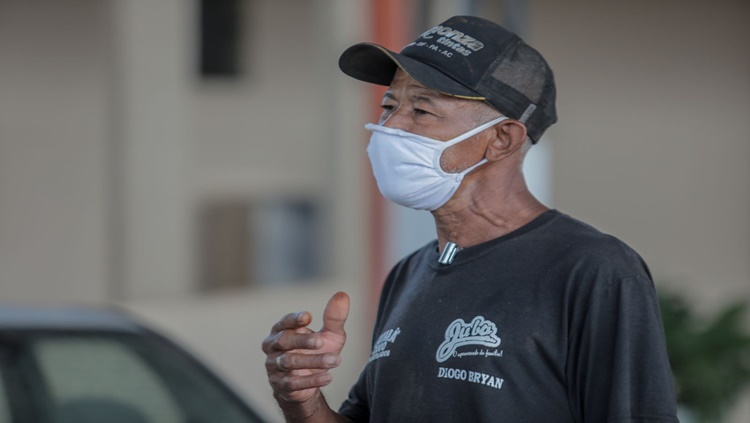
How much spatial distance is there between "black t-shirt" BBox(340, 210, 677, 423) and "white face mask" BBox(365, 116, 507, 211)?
127 millimetres

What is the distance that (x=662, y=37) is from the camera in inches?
474

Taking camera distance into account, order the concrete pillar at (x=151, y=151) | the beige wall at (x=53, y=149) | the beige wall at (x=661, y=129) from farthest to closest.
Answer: the beige wall at (x=661, y=129) < the beige wall at (x=53, y=149) < the concrete pillar at (x=151, y=151)

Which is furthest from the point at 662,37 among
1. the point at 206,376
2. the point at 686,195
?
the point at 206,376

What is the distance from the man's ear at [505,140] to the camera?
7.12 ft

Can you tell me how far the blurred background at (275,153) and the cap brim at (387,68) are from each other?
330cm

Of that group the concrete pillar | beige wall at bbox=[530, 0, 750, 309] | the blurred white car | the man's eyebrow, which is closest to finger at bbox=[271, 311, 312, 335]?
the man's eyebrow

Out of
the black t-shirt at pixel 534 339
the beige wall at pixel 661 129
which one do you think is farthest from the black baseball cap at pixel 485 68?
the beige wall at pixel 661 129

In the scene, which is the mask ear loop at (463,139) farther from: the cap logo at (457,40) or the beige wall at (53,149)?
the beige wall at (53,149)

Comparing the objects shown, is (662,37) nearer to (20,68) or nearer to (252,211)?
(252,211)

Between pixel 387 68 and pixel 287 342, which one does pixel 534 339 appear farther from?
pixel 387 68

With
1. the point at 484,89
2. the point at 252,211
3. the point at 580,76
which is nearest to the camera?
the point at 484,89

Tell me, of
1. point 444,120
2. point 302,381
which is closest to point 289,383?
point 302,381

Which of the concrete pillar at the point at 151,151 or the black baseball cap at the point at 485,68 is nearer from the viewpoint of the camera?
the black baseball cap at the point at 485,68

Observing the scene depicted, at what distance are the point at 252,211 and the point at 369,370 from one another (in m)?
8.74
